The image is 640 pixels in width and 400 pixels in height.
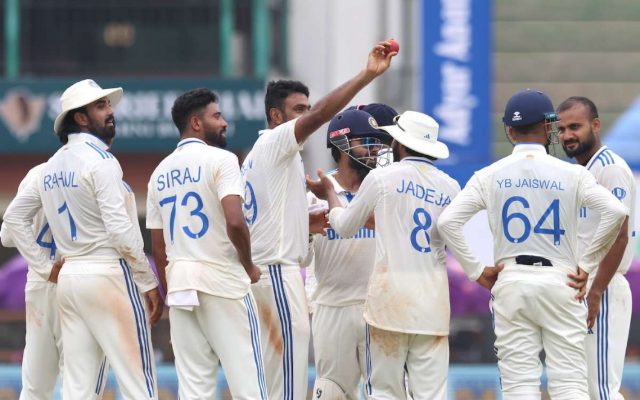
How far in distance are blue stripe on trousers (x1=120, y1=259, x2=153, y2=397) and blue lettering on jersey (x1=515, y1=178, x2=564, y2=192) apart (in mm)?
2488

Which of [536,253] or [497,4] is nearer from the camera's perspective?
[536,253]

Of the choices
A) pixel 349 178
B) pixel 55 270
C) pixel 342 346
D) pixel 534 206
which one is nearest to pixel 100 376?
pixel 55 270

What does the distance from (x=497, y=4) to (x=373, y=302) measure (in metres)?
14.3

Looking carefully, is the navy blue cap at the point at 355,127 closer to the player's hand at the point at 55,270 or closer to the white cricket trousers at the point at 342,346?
the white cricket trousers at the point at 342,346

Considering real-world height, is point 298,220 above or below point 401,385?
above

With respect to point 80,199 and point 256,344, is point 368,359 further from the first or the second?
point 80,199

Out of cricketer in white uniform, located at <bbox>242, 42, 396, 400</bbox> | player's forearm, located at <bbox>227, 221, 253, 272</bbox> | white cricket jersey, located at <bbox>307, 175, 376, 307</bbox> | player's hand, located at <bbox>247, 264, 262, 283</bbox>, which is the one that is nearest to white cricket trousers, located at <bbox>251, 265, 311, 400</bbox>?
cricketer in white uniform, located at <bbox>242, 42, 396, 400</bbox>

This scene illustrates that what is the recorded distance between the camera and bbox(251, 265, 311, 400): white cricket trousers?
9.01 m

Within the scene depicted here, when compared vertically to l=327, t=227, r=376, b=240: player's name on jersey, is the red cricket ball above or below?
above

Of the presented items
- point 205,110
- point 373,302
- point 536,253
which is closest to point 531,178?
point 536,253

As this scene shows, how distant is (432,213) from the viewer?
8570 millimetres

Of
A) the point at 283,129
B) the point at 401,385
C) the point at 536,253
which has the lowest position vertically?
the point at 401,385

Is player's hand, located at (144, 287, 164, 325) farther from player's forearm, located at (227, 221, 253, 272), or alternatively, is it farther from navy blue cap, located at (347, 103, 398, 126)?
navy blue cap, located at (347, 103, 398, 126)

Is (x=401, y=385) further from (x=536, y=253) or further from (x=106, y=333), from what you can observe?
(x=106, y=333)
